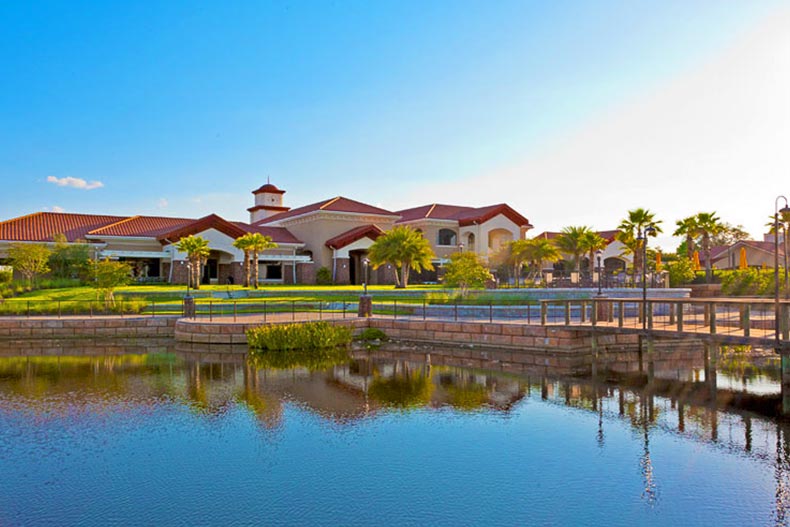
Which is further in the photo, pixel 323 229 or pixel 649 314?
pixel 323 229

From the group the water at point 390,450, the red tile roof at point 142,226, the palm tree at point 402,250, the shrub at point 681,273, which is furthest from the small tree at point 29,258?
the shrub at point 681,273

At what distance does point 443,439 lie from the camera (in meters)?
12.7

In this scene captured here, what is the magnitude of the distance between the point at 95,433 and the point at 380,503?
6.81 meters

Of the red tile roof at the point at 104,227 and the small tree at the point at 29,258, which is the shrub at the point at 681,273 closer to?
the red tile roof at the point at 104,227

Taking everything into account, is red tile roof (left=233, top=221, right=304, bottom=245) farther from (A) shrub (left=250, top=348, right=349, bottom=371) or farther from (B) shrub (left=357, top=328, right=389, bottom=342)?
(A) shrub (left=250, top=348, right=349, bottom=371)

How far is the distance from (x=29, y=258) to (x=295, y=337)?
2254 centimetres

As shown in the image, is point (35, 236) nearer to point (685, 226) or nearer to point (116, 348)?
point (116, 348)

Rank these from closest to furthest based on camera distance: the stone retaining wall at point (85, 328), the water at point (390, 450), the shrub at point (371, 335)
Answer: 1. the water at point (390, 450)
2. the shrub at point (371, 335)
3. the stone retaining wall at point (85, 328)

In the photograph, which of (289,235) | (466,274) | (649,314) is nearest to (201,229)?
(289,235)

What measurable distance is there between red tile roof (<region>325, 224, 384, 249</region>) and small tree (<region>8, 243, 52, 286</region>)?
1937cm

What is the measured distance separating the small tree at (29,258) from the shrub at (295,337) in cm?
2089

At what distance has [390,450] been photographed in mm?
11953

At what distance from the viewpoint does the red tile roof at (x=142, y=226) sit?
4497cm

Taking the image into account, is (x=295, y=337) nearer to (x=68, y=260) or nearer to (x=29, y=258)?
(x=29, y=258)
